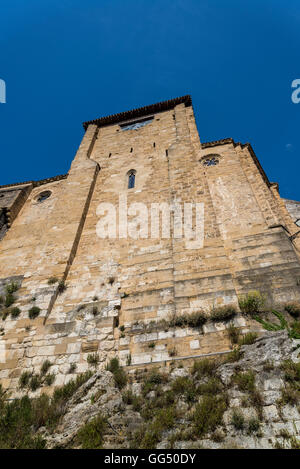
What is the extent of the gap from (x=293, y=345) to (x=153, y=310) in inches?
130

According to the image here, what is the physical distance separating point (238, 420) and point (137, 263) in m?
5.33

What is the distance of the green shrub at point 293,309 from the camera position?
6.16m

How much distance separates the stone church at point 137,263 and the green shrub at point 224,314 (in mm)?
160

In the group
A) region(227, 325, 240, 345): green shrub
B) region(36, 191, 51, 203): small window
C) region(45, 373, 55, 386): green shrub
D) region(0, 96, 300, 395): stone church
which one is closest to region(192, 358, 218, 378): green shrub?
region(0, 96, 300, 395): stone church

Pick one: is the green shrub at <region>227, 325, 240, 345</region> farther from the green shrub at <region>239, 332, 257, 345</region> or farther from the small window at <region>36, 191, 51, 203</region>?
the small window at <region>36, 191, 51, 203</region>

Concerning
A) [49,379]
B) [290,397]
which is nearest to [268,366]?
[290,397]

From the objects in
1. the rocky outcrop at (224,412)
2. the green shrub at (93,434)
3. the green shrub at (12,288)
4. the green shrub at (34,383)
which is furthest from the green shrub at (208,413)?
the green shrub at (12,288)

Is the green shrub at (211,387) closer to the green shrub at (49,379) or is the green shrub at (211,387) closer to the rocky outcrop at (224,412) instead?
the rocky outcrop at (224,412)

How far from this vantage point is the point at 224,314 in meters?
6.22

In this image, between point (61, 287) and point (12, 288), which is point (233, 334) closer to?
point (61, 287)

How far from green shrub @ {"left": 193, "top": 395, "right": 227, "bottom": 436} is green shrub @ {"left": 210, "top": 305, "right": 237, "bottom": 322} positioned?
2022 mm

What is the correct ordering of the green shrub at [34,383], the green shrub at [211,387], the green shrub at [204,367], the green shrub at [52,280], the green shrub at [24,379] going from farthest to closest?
the green shrub at [52,280]
the green shrub at [24,379]
the green shrub at [34,383]
the green shrub at [204,367]
the green shrub at [211,387]
